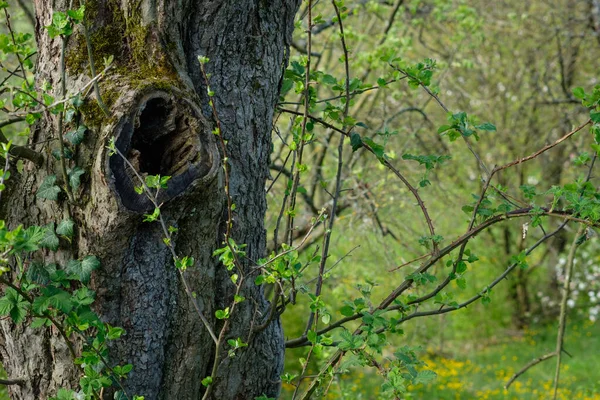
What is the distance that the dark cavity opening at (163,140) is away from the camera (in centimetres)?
181

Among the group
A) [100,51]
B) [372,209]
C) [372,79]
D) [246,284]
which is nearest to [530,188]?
[246,284]

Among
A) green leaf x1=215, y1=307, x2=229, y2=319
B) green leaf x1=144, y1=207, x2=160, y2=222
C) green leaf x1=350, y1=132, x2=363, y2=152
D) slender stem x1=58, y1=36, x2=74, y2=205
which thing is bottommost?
green leaf x1=215, y1=307, x2=229, y2=319

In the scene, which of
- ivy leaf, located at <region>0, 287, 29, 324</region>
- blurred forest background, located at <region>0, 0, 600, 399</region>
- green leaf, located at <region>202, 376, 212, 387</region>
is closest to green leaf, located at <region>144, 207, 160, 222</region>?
ivy leaf, located at <region>0, 287, 29, 324</region>

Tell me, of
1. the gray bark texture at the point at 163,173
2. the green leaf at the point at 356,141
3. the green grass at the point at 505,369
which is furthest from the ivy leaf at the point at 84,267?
the green grass at the point at 505,369

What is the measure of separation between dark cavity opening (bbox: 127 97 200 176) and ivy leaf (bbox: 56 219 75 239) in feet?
0.85

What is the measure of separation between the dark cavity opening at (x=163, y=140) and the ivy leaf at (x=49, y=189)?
26 cm

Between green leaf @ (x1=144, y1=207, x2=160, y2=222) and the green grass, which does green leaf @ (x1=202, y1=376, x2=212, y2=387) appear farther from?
the green grass

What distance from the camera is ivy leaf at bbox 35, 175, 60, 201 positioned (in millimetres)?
1854

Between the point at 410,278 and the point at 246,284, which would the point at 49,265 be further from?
the point at 410,278

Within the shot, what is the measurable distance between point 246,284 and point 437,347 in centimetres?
854

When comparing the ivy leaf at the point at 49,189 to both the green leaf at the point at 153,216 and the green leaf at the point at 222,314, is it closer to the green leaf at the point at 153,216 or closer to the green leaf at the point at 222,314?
the green leaf at the point at 153,216

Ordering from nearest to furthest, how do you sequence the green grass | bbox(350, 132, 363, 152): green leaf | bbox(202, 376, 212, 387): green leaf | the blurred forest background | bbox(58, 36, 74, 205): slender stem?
1. bbox(58, 36, 74, 205): slender stem
2. bbox(202, 376, 212, 387): green leaf
3. bbox(350, 132, 363, 152): green leaf
4. the green grass
5. the blurred forest background

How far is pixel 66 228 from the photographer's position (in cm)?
184

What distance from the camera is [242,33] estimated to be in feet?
6.62
